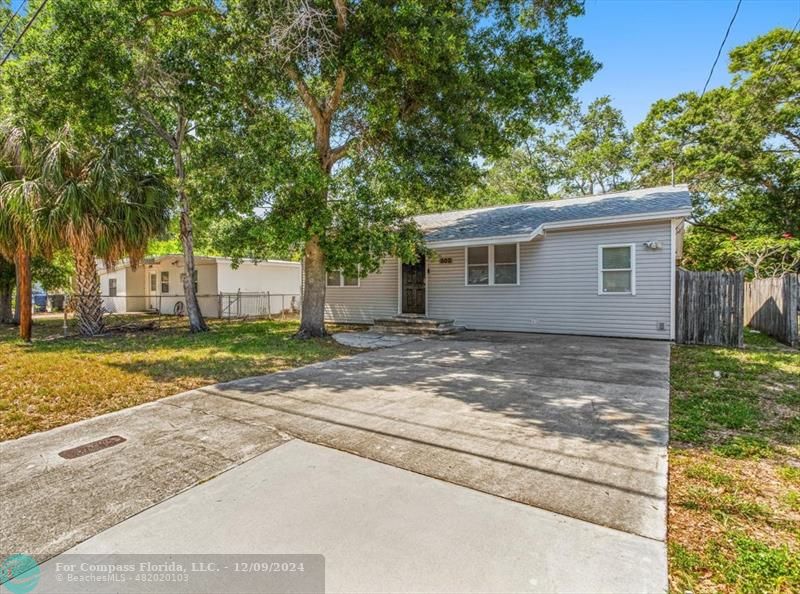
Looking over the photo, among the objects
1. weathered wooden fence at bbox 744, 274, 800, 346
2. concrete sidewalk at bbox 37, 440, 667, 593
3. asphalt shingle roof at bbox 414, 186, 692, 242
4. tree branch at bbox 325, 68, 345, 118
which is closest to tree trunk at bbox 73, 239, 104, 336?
tree branch at bbox 325, 68, 345, 118

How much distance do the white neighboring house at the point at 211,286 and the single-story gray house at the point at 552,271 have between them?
695 cm

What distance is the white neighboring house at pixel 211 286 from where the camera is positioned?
1777cm

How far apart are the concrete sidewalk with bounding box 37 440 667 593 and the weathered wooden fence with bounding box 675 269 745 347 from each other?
343 inches

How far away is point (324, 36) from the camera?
7.80 m

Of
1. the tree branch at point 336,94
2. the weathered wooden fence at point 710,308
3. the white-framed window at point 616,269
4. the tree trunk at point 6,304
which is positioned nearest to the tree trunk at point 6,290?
the tree trunk at point 6,304

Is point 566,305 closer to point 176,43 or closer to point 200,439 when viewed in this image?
point 200,439

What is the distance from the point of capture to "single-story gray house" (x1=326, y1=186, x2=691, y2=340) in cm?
955

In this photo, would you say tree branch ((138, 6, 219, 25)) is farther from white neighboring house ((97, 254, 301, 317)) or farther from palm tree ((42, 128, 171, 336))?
white neighboring house ((97, 254, 301, 317))

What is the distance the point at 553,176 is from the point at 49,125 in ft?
82.1

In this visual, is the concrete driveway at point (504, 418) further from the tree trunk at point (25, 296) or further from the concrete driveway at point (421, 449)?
the tree trunk at point (25, 296)

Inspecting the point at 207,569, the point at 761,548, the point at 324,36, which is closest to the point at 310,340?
the point at 324,36

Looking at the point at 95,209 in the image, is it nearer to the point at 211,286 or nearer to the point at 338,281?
the point at 338,281

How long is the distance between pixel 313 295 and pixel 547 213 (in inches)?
271

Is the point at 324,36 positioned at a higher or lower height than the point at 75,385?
higher
